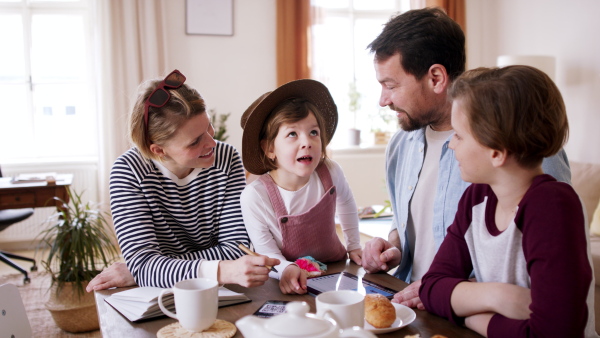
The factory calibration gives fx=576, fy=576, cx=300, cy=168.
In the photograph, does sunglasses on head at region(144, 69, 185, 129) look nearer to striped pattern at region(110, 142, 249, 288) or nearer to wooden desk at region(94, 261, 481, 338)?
striped pattern at region(110, 142, 249, 288)

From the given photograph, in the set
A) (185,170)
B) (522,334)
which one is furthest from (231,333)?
(185,170)

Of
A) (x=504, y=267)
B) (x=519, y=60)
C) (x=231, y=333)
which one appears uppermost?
(x=519, y=60)

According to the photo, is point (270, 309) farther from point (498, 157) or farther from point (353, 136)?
point (353, 136)

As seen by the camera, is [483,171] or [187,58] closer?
[483,171]

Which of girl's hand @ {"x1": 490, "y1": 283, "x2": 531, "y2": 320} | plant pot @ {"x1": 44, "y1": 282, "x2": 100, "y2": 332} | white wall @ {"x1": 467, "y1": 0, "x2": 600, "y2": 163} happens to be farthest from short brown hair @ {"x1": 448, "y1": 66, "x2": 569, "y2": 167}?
white wall @ {"x1": 467, "y1": 0, "x2": 600, "y2": 163}

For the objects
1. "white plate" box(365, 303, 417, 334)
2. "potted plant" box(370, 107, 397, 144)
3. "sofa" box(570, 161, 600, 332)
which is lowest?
"sofa" box(570, 161, 600, 332)

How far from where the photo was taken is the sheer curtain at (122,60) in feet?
17.5

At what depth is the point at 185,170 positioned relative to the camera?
1.71m

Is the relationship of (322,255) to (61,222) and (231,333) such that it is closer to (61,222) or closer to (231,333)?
(231,333)

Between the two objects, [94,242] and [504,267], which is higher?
[504,267]

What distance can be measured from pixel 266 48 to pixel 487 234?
16.3 ft

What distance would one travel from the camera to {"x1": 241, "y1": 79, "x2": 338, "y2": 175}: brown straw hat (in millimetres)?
1646

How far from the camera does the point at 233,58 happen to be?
578 cm

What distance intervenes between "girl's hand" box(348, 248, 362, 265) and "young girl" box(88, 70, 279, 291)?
0.32 meters
